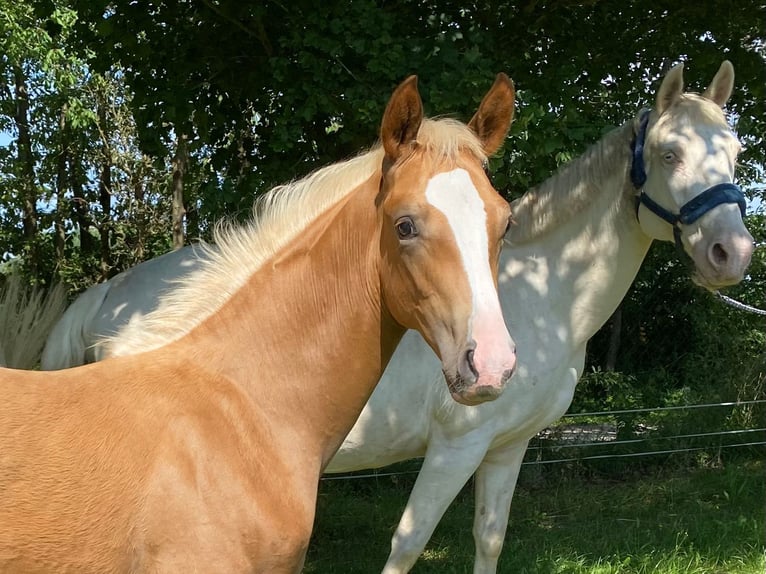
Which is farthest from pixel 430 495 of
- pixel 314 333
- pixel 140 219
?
pixel 140 219

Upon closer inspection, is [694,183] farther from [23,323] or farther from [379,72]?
[23,323]

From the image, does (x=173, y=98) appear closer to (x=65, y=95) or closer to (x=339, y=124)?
(x=339, y=124)

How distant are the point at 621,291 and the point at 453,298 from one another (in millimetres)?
2148

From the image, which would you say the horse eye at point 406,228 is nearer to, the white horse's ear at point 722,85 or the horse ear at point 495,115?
the horse ear at point 495,115

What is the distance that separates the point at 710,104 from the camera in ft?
11.6

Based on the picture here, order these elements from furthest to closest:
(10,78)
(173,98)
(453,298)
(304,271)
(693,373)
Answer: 1. (10,78)
2. (693,373)
3. (173,98)
4. (304,271)
5. (453,298)

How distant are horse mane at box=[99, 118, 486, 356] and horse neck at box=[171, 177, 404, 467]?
2.3 inches

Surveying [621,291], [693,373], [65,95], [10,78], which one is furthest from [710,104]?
[10,78]

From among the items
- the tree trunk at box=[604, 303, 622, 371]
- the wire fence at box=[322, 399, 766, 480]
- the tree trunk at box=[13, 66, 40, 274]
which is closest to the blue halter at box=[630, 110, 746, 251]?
the wire fence at box=[322, 399, 766, 480]

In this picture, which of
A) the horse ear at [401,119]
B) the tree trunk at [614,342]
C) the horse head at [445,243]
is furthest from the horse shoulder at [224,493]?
the tree trunk at [614,342]

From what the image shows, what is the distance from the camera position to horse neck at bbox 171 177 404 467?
2062 millimetres

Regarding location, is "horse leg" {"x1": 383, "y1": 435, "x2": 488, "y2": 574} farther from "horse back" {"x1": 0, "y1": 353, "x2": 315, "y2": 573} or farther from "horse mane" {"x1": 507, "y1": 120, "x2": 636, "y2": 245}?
"horse back" {"x1": 0, "y1": 353, "x2": 315, "y2": 573}

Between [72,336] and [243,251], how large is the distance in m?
2.37

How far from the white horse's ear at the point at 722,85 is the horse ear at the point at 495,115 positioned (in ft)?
6.75
